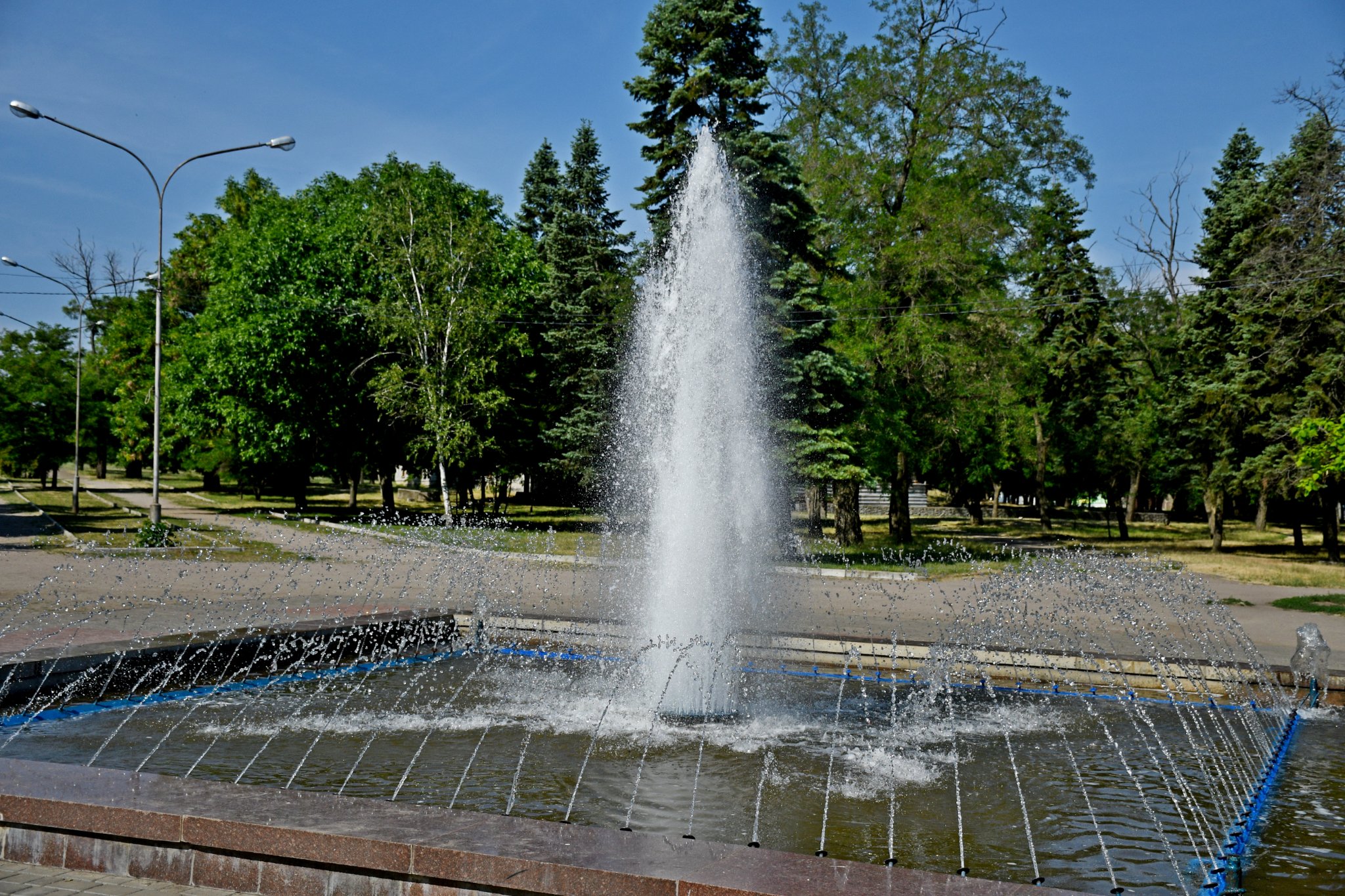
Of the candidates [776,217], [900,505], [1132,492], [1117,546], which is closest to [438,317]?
[776,217]

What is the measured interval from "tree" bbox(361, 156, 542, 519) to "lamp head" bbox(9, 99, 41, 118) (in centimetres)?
1517

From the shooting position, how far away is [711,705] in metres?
8.86

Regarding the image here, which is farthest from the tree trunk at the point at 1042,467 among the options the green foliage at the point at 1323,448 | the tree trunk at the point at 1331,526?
the green foliage at the point at 1323,448

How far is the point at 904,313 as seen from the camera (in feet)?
94.9

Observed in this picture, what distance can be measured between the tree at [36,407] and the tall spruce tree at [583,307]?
25.7 m

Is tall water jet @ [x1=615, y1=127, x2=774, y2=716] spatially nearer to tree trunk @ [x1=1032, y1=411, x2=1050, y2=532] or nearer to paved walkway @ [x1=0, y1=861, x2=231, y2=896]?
paved walkway @ [x1=0, y1=861, x2=231, y2=896]

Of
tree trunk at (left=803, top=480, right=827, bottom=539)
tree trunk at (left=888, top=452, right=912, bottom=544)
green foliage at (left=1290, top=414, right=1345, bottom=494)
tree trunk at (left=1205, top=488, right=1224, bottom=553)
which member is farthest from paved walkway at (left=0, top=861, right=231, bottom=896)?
tree trunk at (left=1205, top=488, right=1224, bottom=553)

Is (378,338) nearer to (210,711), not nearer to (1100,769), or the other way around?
(210,711)

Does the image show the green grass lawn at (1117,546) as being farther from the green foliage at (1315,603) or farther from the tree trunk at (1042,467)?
the green foliage at (1315,603)

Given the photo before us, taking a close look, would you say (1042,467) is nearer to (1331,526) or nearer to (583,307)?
(1331,526)

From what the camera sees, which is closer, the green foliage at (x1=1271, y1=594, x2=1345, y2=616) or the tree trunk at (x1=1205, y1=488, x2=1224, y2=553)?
the green foliage at (x1=1271, y1=594, x2=1345, y2=616)

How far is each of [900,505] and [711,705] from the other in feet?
78.2

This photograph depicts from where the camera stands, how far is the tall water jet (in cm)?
920

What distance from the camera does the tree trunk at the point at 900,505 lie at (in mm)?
31234
